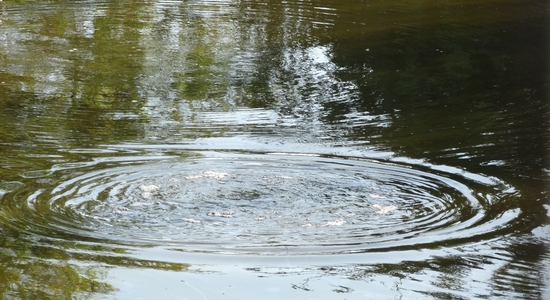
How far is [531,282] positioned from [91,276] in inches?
81.8

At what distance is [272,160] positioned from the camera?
4.93 meters

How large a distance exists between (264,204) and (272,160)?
2.49 ft

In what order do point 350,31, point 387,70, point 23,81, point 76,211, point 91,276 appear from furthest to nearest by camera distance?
point 350,31
point 387,70
point 23,81
point 76,211
point 91,276

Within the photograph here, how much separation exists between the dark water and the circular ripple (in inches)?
0.5

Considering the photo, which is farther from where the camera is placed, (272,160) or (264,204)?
(272,160)

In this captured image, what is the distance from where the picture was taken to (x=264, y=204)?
421 cm

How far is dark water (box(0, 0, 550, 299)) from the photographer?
140 inches

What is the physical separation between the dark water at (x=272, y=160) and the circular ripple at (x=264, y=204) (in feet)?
0.04

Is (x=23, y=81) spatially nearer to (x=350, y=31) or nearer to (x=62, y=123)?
(x=62, y=123)

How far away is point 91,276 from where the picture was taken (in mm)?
3479

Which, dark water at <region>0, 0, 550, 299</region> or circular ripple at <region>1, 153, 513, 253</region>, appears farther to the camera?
circular ripple at <region>1, 153, 513, 253</region>

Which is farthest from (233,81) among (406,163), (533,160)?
(533,160)

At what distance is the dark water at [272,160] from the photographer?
140 inches

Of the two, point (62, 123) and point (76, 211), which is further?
point (62, 123)
